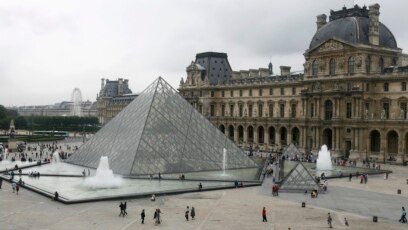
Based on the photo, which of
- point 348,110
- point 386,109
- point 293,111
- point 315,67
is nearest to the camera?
point 386,109

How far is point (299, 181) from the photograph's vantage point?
29.8 m

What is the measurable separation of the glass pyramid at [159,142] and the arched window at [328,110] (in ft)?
56.0

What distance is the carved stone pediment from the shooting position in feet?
169

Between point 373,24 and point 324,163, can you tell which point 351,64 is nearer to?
point 373,24

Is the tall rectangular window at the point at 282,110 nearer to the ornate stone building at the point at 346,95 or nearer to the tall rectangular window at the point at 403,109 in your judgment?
the ornate stone building at the point at 346,95

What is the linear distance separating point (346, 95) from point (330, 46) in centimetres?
548

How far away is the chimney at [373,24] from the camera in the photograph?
50781 mm

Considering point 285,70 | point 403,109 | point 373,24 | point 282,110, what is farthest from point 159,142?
point 285,70

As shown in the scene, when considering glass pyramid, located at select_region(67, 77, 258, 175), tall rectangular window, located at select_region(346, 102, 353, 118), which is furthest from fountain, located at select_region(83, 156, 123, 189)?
tall rectangular window, located at select_region(346, 102, 353, 118)

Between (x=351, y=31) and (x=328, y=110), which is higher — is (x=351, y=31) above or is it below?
above

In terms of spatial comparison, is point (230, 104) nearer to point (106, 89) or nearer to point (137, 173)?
point (137, 173)

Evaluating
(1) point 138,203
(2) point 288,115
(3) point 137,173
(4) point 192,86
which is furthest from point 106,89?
(1) point 138,203

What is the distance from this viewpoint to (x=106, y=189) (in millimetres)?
28734

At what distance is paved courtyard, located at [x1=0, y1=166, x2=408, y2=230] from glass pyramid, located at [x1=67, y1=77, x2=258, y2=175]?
7478 mm
